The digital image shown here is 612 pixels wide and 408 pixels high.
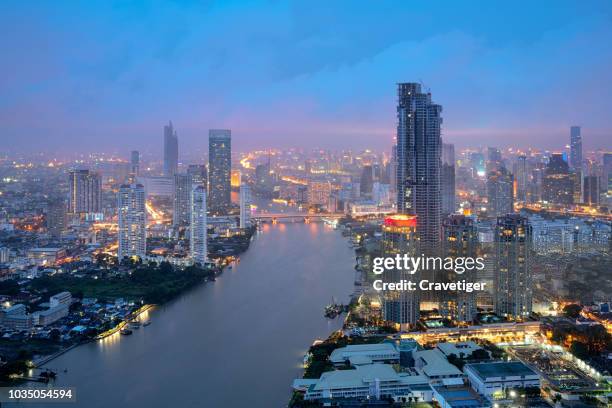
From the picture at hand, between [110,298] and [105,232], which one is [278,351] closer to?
[110,298]

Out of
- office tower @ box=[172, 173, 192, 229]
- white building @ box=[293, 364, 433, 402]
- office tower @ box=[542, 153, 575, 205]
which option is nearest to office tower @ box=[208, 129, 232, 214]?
office tower @ box=[172, 173, 192, 229]

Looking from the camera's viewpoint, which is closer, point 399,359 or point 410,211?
point 399,359

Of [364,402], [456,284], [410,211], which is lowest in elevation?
[364,402]

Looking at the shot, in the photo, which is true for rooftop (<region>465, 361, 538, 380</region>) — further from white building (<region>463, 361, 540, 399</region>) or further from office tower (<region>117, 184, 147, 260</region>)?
office tower (<region>117, 184, 147, 260</region>)

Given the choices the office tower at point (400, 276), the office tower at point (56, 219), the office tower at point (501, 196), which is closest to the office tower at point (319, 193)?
the office tower at point (501, 196)

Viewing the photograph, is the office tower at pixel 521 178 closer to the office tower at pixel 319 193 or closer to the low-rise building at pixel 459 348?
the office tower at pixel 319 193

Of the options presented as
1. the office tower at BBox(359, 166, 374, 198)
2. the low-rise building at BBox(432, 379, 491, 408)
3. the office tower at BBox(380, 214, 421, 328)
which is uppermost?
the office tower at BBox(359, 166, 374, 198)

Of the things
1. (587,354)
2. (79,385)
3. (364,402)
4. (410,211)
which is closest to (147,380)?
(79,385)
